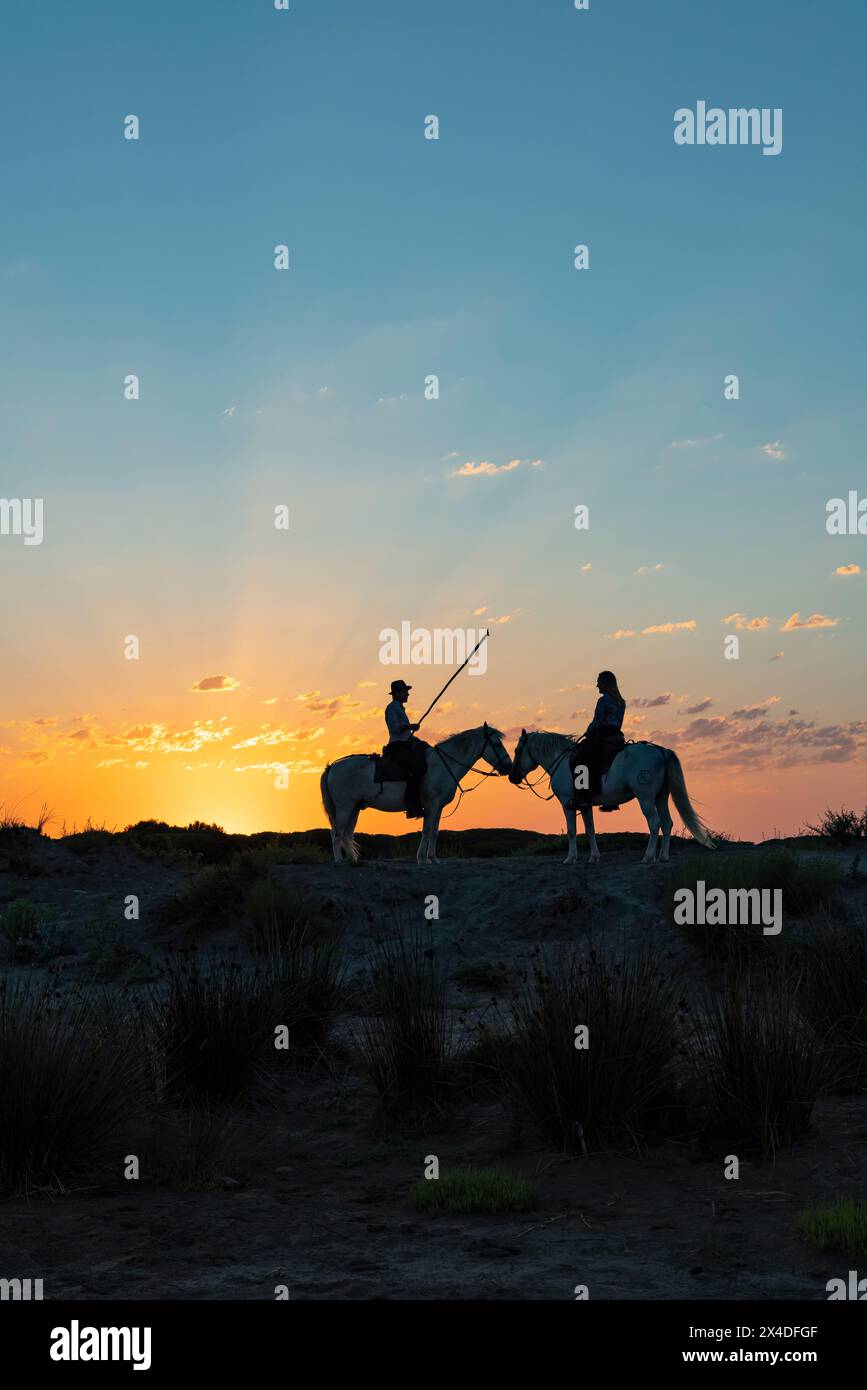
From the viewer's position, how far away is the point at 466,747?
24.0 m

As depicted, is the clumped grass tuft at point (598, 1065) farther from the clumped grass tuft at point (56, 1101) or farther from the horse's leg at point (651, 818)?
the horse's leg at point (651, 818)

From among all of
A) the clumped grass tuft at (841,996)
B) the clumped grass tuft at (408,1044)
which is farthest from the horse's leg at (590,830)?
the clumped grass tuft at (408,1044)

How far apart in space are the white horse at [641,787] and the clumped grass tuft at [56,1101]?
527 inches

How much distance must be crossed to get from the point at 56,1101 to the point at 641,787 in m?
14.6

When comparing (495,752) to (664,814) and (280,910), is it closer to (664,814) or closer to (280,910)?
(664,814)

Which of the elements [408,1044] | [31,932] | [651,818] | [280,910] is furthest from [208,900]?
[408,1044]

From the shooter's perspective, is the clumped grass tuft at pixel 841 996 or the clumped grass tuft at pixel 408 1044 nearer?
the clumped grass tuft at pixel 408 1044

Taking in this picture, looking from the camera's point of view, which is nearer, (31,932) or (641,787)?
(31,932)

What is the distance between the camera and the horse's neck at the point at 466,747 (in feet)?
78.6

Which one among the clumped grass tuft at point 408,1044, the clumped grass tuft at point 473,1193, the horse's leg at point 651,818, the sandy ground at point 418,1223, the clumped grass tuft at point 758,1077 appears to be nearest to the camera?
the sandy ground at point 418,1223

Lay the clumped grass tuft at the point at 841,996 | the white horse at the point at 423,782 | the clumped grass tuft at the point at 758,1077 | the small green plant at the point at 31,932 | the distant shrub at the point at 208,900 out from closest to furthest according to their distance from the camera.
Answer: the clumped grass tuft at the point at 758,1077 < the clumped grass tuft at the point at 841,996 < the small green plant at the point at 31,932 < the distant shrub at the point at 208,900 < the white horse at the point at 423,782

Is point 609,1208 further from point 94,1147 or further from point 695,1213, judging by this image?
point 94,1147

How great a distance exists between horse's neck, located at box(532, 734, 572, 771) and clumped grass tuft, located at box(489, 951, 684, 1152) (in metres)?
13.7

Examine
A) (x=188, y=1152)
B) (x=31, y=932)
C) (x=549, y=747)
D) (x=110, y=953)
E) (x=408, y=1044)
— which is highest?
(x=549, y=747)
